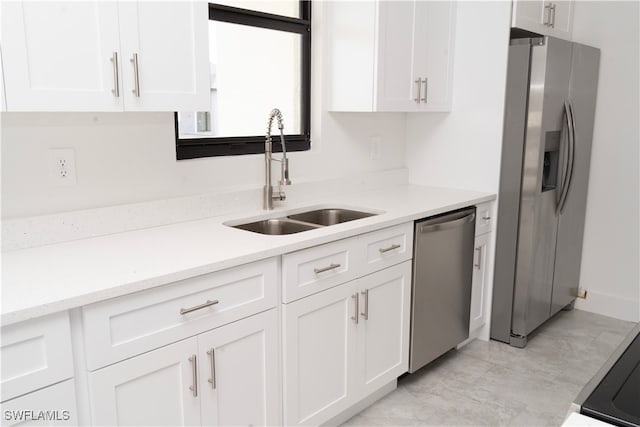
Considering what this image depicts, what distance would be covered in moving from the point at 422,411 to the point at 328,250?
96 cm

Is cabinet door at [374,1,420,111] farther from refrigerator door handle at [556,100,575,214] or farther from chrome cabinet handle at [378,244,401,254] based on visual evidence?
refrigerator door handle at [556,100,575,214]

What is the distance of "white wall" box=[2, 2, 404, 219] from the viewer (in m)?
1.85

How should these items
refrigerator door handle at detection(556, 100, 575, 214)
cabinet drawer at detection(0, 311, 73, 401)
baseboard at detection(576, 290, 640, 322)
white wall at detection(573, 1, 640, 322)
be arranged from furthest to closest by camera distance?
baseboard at detection(576, 290, 640, 322) < white wall at detection(573, 1, 640, 322) < refrigerator door handle at detection(556, 100, 575, 214) < cabinet drawer at detection(0, 311, 73, 401)

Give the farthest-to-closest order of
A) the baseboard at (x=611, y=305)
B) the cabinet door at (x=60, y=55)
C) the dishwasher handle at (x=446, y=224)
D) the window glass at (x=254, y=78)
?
the baseboard at (x=611, y=305)
the window glass at (x=254, y=78)
the dishwasher handle at (x=446, y=224)
the cabinet door at (x=60, y=55)

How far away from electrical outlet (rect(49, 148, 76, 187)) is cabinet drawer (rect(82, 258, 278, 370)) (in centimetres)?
67

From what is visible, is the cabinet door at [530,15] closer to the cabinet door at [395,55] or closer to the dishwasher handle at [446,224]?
the cabinet door at [395,55]

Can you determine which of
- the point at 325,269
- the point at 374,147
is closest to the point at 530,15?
the point at 374,147

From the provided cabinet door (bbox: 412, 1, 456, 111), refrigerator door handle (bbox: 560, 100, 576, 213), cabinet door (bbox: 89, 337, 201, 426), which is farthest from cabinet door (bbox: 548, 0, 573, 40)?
cabinet door (bbox: 89, 337, 201, 426)

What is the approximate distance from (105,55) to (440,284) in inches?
74.1

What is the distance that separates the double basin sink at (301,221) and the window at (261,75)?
0.38 m

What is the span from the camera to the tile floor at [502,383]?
2.47 metres

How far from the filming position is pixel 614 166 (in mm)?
3547

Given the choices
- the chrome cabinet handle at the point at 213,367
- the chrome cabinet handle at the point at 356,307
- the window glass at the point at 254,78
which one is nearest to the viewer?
the chrome cabinet handle at the point at 213,367

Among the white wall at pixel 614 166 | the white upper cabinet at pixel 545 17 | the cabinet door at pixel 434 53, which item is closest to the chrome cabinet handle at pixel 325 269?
the cabinet door at pixel 434 53
